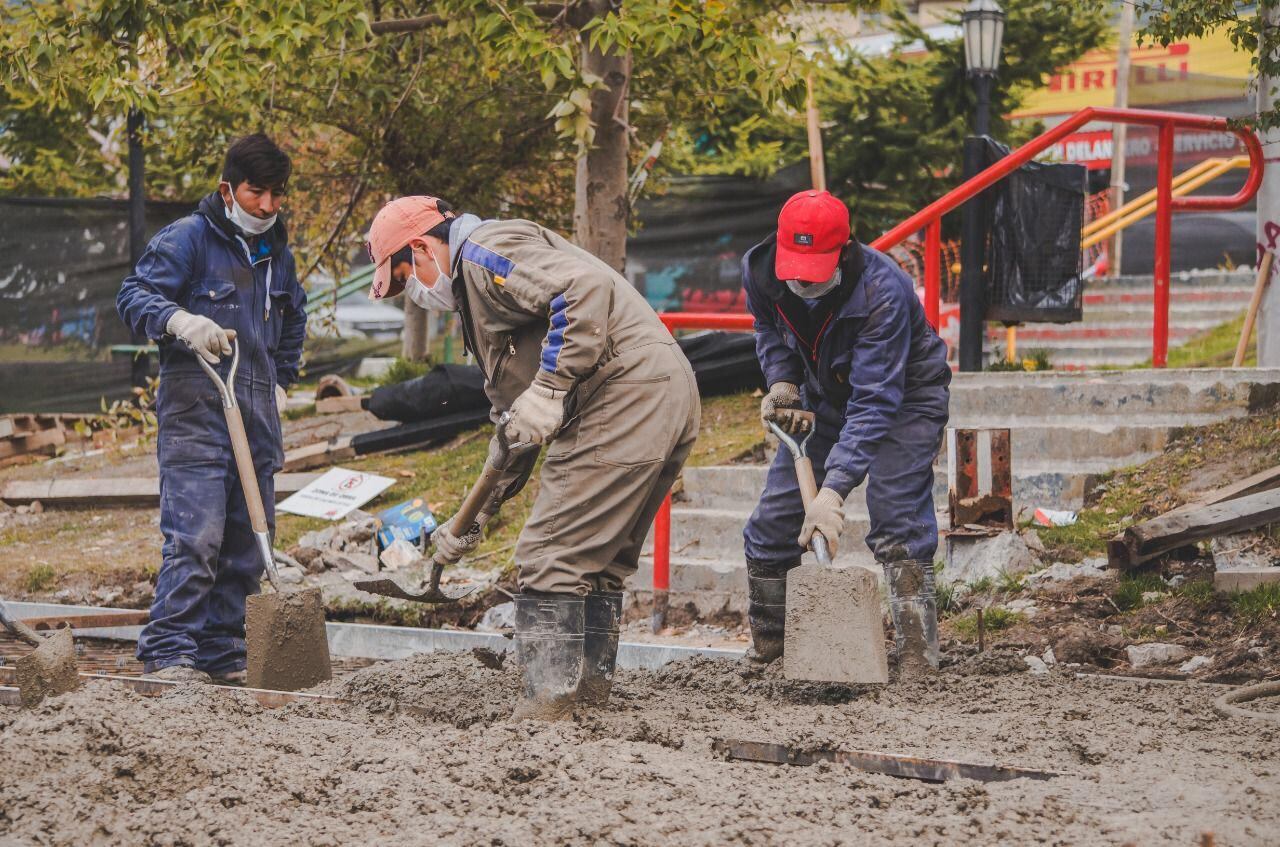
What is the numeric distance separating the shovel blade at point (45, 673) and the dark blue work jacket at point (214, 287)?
4.12ft

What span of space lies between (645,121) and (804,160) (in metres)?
3.06

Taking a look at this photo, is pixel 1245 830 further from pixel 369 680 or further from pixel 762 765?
pixel 369 680

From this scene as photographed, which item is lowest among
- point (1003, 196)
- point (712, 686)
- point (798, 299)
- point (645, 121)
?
point (712, 686)

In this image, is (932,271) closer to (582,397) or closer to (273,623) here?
(582,397)

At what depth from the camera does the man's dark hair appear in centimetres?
530

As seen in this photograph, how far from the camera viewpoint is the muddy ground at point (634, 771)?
3.12m

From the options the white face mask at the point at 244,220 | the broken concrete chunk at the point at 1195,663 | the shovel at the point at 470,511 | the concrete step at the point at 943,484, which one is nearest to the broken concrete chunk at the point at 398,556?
the concrete step at the point at 943,484

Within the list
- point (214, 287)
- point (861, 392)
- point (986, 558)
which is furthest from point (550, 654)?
point (986, 558)

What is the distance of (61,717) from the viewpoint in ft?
12.8

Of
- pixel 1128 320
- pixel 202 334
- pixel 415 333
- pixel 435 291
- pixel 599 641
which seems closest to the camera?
pixel 435 291

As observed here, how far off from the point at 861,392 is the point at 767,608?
914mm

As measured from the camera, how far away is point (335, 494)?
9.11 metres

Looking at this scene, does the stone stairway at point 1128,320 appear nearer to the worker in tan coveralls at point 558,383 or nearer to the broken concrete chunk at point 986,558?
the broken concrete chunk at point 986,558

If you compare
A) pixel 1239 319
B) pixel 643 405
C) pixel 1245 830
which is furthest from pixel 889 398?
pixel 1239 319
